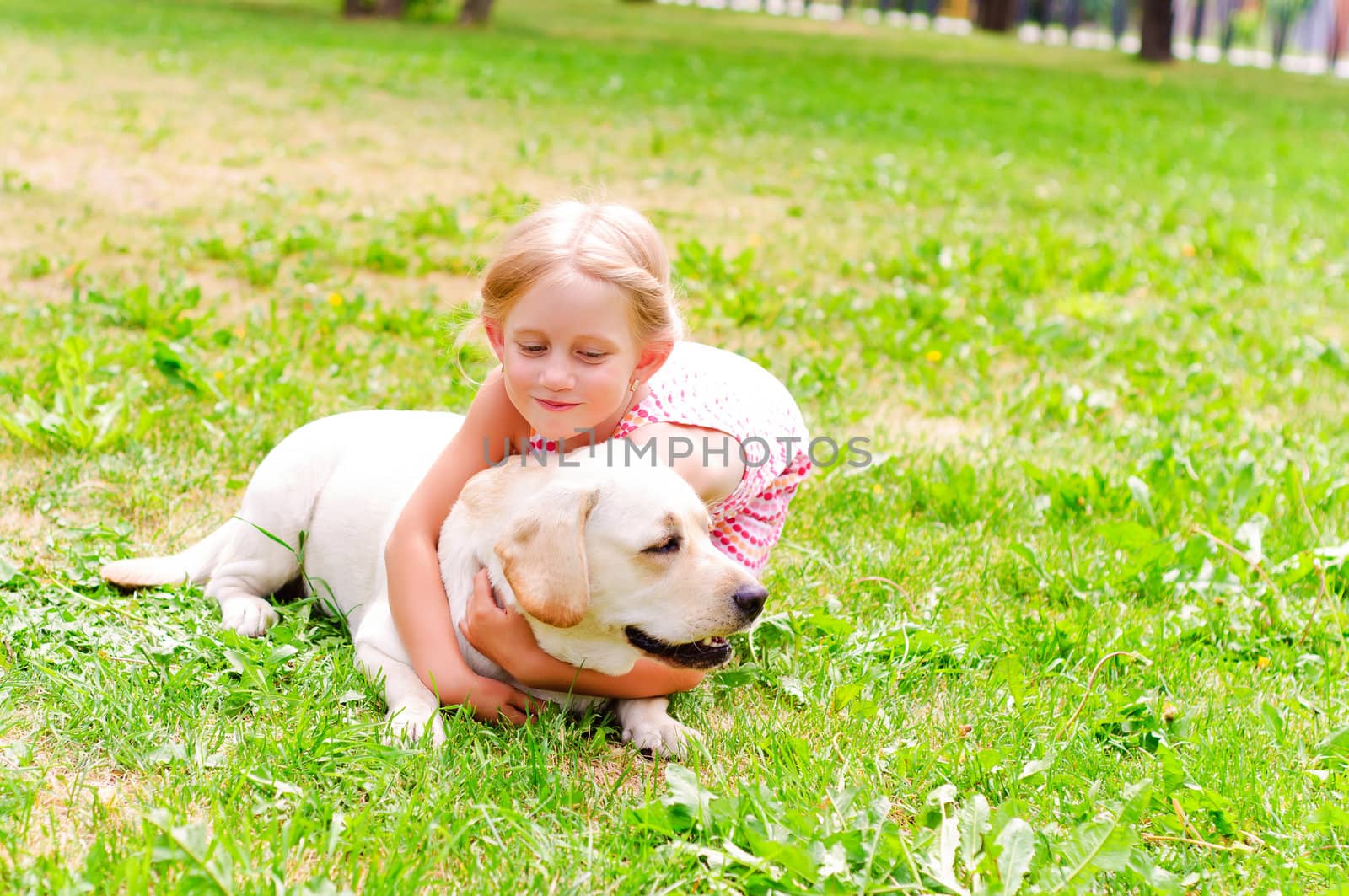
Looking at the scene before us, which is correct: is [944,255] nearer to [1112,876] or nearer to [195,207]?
[195,207]

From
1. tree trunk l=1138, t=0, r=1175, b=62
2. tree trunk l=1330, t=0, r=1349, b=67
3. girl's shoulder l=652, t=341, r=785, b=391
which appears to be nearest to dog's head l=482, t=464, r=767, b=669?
girl's shoulder l=652, t=341, r=785, b=391

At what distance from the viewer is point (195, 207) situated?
803cm

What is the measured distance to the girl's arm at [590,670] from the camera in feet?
9.50

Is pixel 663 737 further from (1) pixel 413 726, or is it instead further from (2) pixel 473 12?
(2) pixel 473 12

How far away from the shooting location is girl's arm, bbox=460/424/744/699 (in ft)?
9.50

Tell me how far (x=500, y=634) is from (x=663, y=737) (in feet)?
1.46

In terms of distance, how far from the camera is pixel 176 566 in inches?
140

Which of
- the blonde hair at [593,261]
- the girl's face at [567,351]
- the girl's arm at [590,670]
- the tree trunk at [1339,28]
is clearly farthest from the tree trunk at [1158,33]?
the girl's face at [567,351]

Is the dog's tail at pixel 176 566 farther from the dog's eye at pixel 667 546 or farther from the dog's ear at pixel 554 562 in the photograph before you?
the dog's eye at pixel 667 546

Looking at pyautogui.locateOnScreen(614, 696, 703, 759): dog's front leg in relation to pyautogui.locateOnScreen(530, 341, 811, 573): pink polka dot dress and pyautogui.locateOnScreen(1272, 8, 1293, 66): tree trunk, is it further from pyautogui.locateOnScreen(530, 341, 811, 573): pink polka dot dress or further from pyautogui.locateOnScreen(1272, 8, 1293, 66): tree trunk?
pyautogui.locateOnScreen(1272, 8, 1293, 66): tree trunk

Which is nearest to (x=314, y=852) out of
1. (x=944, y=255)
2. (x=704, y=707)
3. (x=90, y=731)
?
(x=90, y=731)

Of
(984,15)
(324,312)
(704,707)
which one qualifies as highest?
(984,15)

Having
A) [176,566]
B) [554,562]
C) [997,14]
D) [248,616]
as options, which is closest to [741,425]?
[554,562]

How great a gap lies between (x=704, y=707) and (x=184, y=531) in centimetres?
178
